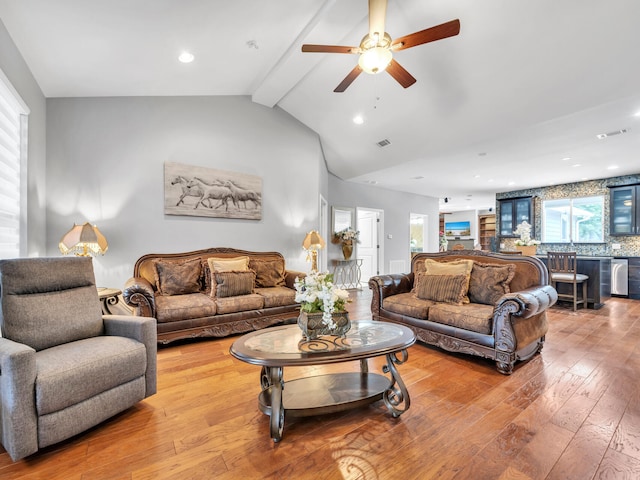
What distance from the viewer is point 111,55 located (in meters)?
3.08

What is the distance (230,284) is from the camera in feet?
12.3

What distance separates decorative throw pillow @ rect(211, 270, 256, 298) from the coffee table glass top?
163 centimetres

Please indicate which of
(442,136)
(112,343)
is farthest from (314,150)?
(112,343)

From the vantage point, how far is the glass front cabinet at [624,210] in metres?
6.32

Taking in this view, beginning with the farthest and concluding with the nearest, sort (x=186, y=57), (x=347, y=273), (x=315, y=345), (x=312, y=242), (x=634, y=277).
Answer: (x=347, y=273), (x=634, y=277), (x=312, y=242), (x=186, y=57), (x=315, y=345)

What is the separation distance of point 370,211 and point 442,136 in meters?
3.63

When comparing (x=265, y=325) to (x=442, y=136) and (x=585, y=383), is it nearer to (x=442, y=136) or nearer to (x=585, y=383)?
(x=585, y=383)

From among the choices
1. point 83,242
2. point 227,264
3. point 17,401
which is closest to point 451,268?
point 227,264

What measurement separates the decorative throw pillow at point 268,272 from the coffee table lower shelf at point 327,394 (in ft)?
7.69

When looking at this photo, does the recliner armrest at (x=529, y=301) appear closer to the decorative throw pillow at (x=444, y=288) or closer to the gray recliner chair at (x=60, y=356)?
the decorative throw pillow at (x=444, y=288)

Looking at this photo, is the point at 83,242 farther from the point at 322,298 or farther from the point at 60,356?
the point at 322,298

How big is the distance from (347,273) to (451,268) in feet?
14.0

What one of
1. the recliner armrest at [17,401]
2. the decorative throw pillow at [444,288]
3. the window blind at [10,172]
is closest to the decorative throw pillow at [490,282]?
the decorative throw pillow at [444,288]

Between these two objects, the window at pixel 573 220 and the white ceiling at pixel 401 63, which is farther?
the window at pixel 573 220
